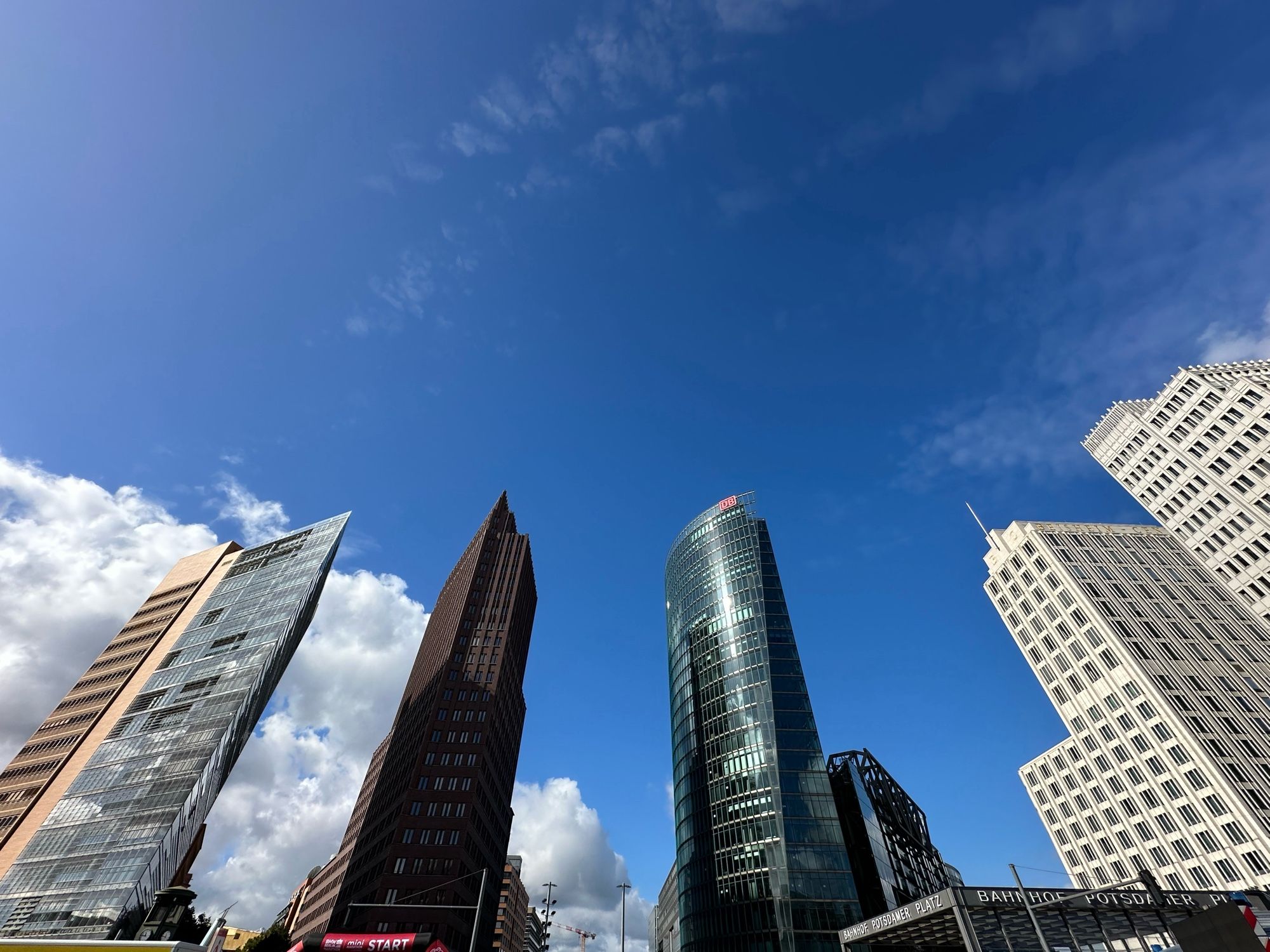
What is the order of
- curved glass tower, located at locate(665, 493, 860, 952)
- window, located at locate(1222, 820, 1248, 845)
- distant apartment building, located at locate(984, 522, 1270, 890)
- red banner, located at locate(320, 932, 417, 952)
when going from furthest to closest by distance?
1. distant apartment building, located at locate(984, 522, 1270, 890)
2. curved glass tower, located at locate(665, 493, 860, 952)
3. window, located at locate(1222, 820, 1248, 845)
4. red banner, located at locate(320, 932, 417, 952)

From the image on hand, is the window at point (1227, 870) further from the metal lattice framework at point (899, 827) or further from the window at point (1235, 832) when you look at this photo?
the metal lattice framework at point (899, 827)

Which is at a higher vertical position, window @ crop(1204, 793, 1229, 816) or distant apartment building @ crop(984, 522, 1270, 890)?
distant apartment building @ crop(984, 522, 1270, 890)

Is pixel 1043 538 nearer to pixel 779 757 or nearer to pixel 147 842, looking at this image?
pixel 779 757

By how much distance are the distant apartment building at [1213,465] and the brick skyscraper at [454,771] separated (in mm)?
106839

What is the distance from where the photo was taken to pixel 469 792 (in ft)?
286

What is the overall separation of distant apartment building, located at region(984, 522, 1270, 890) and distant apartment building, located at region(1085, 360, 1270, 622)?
642cm

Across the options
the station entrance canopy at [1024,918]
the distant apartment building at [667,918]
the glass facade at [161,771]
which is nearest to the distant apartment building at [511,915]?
the distant apartment building at [667,918]

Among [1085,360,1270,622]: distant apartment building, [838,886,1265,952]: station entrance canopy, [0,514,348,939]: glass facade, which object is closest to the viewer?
[838,886,1265,952]: station entrance canopy

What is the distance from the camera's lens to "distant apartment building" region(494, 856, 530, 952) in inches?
6186

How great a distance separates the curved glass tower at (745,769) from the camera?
6825 centimetres

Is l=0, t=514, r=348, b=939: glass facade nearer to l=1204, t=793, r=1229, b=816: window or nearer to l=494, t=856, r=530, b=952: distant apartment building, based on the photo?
l=494, t=856, r=530, b=952: distant apartment building

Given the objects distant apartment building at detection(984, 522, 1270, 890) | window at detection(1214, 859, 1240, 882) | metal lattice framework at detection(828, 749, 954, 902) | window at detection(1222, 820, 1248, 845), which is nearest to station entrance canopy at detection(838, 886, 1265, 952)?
window at detection(1222, 820, 1248, 845)

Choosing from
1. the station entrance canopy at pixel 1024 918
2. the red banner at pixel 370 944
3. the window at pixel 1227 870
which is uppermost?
the window at pixel 1227 870

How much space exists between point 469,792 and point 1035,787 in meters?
94.8
